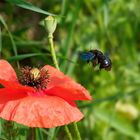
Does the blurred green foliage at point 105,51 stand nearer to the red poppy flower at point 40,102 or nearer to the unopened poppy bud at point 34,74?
the unopened poppy bud at point 34,74

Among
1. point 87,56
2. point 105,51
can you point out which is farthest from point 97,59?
point 105,51

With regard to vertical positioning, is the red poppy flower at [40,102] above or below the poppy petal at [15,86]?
below

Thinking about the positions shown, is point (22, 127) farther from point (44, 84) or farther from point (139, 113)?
point (139, 113)

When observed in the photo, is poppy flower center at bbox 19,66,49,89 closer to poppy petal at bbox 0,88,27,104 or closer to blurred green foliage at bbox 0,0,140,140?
poppy petal at bbox 0,88,27,104

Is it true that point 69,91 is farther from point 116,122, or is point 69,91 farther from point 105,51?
point 105,51

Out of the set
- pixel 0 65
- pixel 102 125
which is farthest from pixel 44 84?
pixel 102 125

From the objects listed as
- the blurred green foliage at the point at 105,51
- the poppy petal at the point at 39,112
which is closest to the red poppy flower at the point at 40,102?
the poppy petal at the point at 39,112
